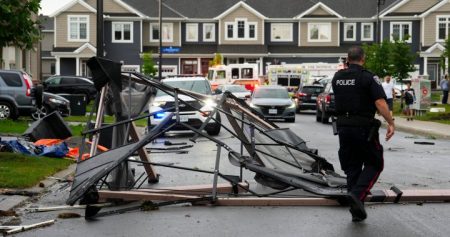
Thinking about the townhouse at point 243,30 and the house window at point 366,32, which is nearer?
the townhouse at point 243,30

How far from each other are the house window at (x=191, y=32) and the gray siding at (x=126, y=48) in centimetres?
483

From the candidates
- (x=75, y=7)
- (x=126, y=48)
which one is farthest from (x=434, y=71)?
(x=75, y=7)

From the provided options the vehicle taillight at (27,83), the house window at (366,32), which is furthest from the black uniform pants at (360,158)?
the house window at (366,32)

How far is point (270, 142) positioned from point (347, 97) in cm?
275

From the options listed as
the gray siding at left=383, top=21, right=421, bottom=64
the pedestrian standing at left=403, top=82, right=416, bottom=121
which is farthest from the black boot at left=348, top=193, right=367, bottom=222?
the gray siding at left=383, top=21, right=421, bottom=64

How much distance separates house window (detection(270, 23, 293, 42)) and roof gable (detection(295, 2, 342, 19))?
5.14 feet

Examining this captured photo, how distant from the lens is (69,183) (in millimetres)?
12570

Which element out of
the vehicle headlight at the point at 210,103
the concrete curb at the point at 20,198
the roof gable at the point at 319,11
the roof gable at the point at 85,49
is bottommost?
the concrete curb at the point at 20,198

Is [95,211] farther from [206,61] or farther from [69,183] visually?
[206,61]

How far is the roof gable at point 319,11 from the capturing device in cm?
7094

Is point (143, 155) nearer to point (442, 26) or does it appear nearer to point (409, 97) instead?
point (409, 97)

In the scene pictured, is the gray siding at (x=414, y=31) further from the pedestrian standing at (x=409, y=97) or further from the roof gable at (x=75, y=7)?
the pedestrian standing at (x=409, y=97)

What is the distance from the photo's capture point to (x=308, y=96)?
4281 centimetres

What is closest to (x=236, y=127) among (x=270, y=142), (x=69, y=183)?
(x=270, y=142)
